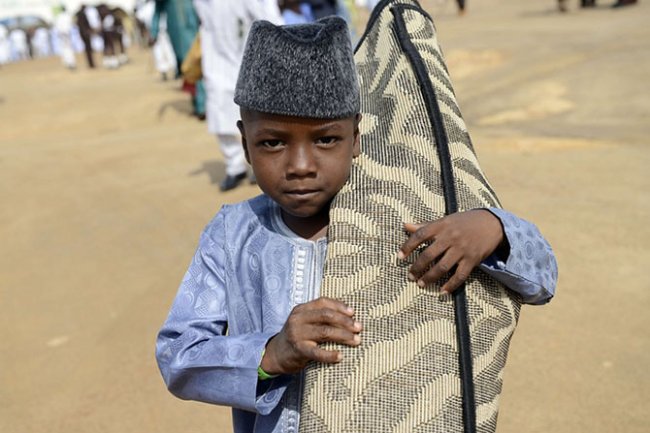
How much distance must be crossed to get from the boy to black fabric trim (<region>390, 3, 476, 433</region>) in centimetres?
5

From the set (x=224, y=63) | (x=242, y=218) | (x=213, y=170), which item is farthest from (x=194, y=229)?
(x=242, y=218)

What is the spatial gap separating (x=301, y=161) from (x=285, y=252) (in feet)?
0.73

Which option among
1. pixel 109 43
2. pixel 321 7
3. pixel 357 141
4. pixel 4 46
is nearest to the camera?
pixel 357 141

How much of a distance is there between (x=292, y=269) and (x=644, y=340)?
2.50 metres

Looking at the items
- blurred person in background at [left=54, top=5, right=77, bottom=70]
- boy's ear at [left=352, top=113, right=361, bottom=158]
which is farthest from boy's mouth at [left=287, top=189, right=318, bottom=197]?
blurred person in background at [left=54, top=5, right=77, bottom=70]

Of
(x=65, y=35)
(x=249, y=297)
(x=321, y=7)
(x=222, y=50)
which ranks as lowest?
(x=65, y=35)

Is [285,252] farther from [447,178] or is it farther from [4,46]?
[4,46]

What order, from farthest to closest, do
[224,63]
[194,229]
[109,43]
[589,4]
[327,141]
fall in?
[109,43] → [589,4] → [224,63] → [194,229] → [327,141]

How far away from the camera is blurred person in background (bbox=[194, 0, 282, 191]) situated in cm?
598

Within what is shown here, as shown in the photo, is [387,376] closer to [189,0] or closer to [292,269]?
[292,269]

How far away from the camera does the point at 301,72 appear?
1197 mm

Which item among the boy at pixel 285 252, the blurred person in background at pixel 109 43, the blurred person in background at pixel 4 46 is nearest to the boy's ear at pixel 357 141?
the boy at pixel 285 252

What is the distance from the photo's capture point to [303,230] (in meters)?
1.40

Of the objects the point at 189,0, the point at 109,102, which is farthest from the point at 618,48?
the point at 109,102
